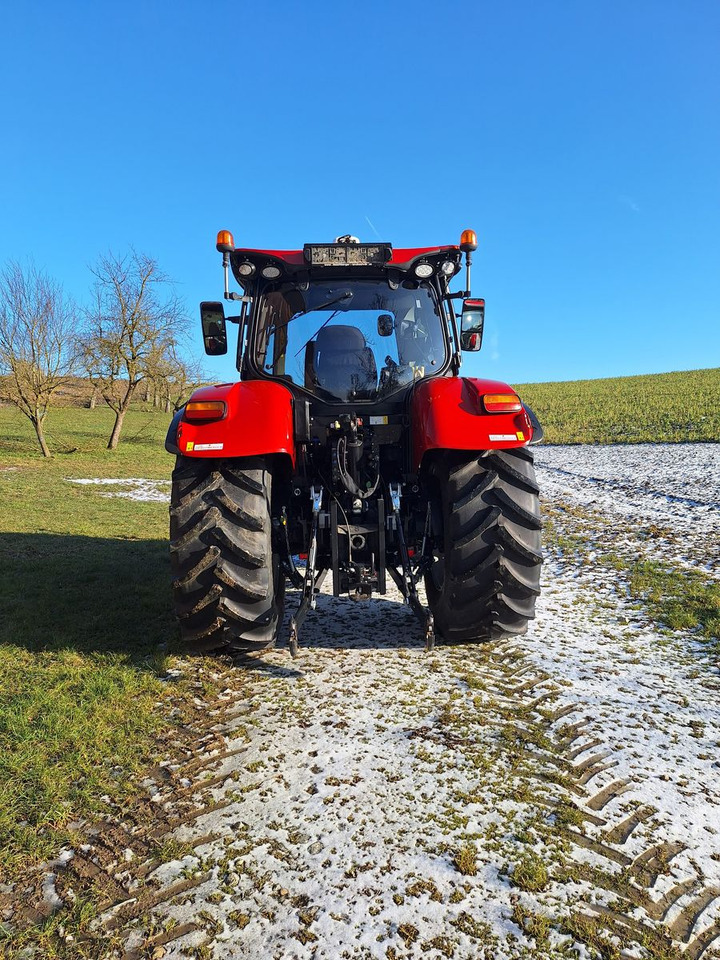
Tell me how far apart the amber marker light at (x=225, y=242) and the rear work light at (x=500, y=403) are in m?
2.05

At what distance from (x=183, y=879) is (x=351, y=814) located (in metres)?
0.66

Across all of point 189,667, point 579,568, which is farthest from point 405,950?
point 579,568

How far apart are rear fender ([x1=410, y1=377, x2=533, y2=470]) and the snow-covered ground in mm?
1408

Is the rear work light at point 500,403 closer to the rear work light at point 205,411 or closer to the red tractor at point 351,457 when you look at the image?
the red tractor at point 351,457

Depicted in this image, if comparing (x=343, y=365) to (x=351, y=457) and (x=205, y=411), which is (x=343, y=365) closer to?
(x=351, y=457)

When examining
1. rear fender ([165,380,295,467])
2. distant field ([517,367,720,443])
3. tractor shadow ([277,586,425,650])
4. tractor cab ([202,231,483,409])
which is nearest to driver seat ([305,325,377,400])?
tractor cab ([202,231,483,409])

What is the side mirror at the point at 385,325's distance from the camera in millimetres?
4238

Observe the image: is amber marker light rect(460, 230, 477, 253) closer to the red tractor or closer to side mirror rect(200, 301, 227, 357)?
the red tractor

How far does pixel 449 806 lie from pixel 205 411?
235 cm

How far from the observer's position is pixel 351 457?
154 inches

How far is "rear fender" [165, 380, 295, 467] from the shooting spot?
335cm

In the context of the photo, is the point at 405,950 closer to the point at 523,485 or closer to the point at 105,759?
the point at 105,759

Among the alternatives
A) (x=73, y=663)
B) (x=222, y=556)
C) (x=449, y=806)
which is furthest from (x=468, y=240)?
(x=73, y=663)

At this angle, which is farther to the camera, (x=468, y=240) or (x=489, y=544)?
(x=468, y=240)
